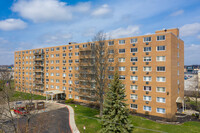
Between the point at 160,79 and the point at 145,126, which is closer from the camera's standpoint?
the point at 145,126

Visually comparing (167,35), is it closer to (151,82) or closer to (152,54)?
(152,54)

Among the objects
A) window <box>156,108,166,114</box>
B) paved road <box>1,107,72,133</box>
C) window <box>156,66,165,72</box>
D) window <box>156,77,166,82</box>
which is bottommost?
paved road <box>1,107,72,133</box>

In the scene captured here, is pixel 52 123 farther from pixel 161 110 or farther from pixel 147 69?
pixel 147 69

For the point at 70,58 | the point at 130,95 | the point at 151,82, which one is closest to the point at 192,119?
the point at 151,82

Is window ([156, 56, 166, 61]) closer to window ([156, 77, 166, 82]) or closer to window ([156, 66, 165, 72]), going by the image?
window ([156, 66, 165, 72])

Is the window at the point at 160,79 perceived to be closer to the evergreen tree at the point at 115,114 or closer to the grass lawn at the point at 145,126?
the grass lawn at the point at 145,126

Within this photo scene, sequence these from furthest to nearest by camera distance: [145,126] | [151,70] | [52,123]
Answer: [151,70], [52,123], [145,126]

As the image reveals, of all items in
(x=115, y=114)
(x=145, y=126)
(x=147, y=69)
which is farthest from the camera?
(x=147, y=69)

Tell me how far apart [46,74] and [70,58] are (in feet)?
41.4

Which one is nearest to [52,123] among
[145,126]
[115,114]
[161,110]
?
[115,114]

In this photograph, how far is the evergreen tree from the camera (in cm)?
1586

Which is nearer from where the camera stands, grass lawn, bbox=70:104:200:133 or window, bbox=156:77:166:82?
grass lawn, bbox=70:104:200:133

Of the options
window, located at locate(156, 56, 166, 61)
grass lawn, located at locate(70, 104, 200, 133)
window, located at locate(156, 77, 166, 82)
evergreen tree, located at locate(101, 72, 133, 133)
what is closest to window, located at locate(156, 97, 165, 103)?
window, located at locate(156, 77, 166, 82)

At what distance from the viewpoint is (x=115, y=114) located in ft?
54.9
